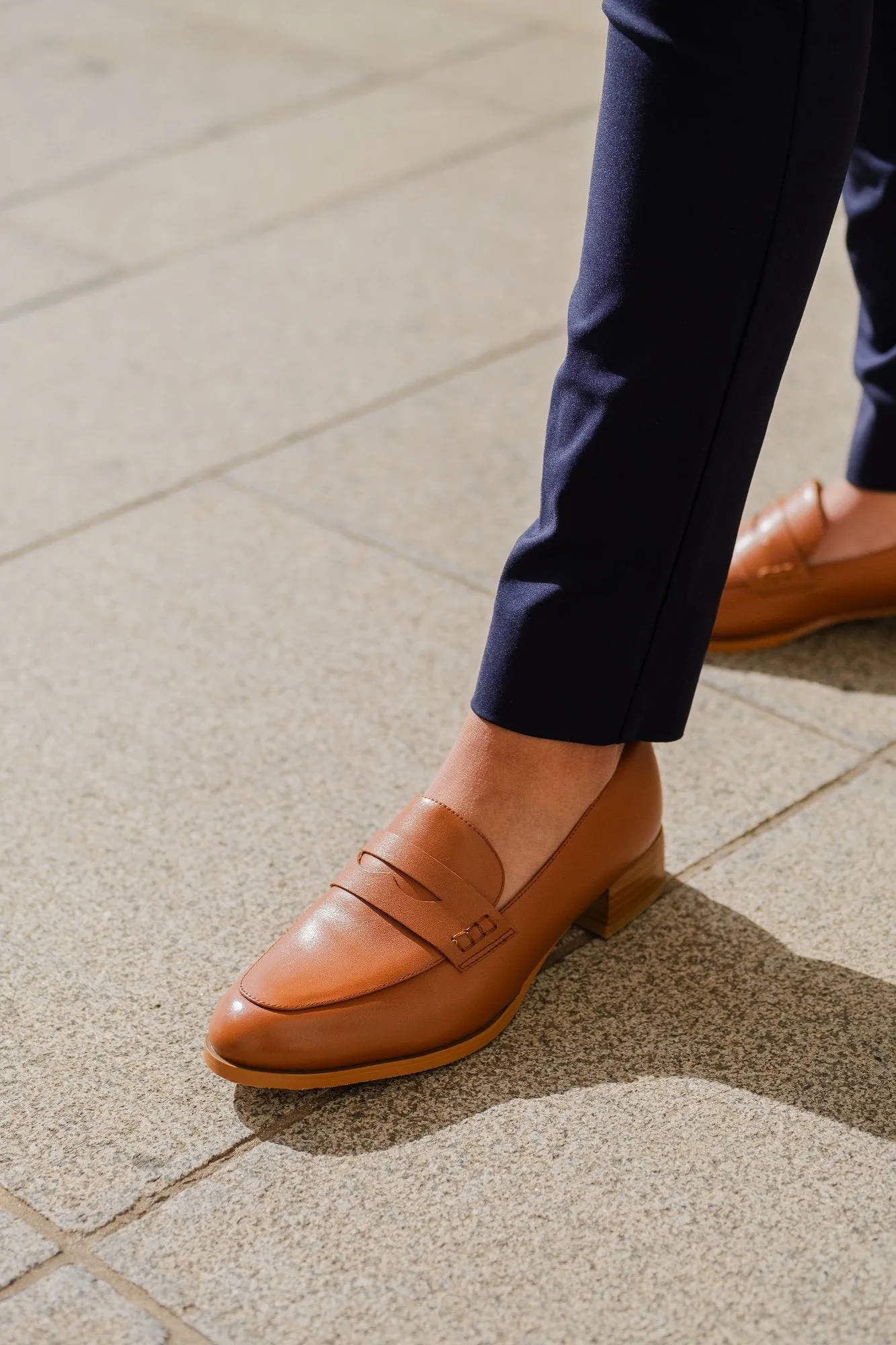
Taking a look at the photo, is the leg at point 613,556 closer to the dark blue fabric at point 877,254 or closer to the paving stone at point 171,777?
the paving stone at point 171,777

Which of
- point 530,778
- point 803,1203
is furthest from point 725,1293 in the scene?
point 530,778

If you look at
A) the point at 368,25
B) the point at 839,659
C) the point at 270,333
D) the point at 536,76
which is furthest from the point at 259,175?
the point at 839,659

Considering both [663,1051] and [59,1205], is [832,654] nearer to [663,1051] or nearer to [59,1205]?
[663,1051]

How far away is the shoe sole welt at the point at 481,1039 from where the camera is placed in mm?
1299

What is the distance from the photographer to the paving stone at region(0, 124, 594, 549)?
2443mm

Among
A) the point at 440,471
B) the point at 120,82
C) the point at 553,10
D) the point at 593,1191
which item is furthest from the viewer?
the point at 553,10

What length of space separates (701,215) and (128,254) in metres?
2.12

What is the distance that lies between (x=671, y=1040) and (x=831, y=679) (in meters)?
0.65

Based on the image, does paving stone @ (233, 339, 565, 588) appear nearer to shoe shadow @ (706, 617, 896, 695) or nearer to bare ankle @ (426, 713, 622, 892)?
shoe shadow @ (706, 617, 896, 695)

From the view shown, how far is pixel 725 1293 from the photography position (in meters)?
1.14

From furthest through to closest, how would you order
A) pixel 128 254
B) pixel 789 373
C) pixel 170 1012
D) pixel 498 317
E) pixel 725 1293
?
pixel 128 254 → pixel 498 317 → pixel 789 373 → pixel 170 1012 → pixel 725 1293

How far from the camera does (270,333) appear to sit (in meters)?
2.80

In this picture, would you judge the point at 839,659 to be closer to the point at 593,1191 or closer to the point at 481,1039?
the point at 481,1039

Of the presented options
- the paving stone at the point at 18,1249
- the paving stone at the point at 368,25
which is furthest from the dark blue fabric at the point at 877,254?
the paving stone at the point at 368,25
